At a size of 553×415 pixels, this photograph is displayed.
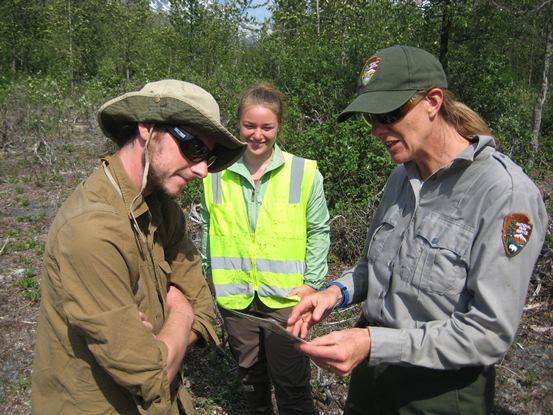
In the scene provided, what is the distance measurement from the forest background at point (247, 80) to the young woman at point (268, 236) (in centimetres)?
99

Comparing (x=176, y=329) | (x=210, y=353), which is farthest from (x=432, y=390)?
(x=210, y=353)

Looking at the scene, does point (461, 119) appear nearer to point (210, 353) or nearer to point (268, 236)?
point (268, 236)

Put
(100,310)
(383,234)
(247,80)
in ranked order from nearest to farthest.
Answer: (100,310) < (383,234) < (247,80)

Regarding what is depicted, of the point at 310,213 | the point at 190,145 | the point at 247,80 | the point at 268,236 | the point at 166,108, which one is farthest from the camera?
the point at 247,80

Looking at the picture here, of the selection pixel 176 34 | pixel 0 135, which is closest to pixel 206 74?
pixel 176 34

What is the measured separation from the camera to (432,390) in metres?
1.79

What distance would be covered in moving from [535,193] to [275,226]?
1.73m

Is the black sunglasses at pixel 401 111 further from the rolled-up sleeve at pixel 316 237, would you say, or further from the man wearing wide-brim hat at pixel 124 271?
the rolled-up sleeve at pixel 316 237

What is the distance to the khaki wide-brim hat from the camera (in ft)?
5.41

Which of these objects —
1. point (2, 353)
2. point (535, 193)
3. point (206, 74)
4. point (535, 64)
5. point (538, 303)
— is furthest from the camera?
point (535, 64)

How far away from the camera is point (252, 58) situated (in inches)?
729

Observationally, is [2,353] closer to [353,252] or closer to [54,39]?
[353,252]

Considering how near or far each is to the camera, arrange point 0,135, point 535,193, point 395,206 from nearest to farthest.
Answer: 1. point 535,193
2. point 395,206
3. point 0,135

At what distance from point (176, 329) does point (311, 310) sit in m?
0.67
